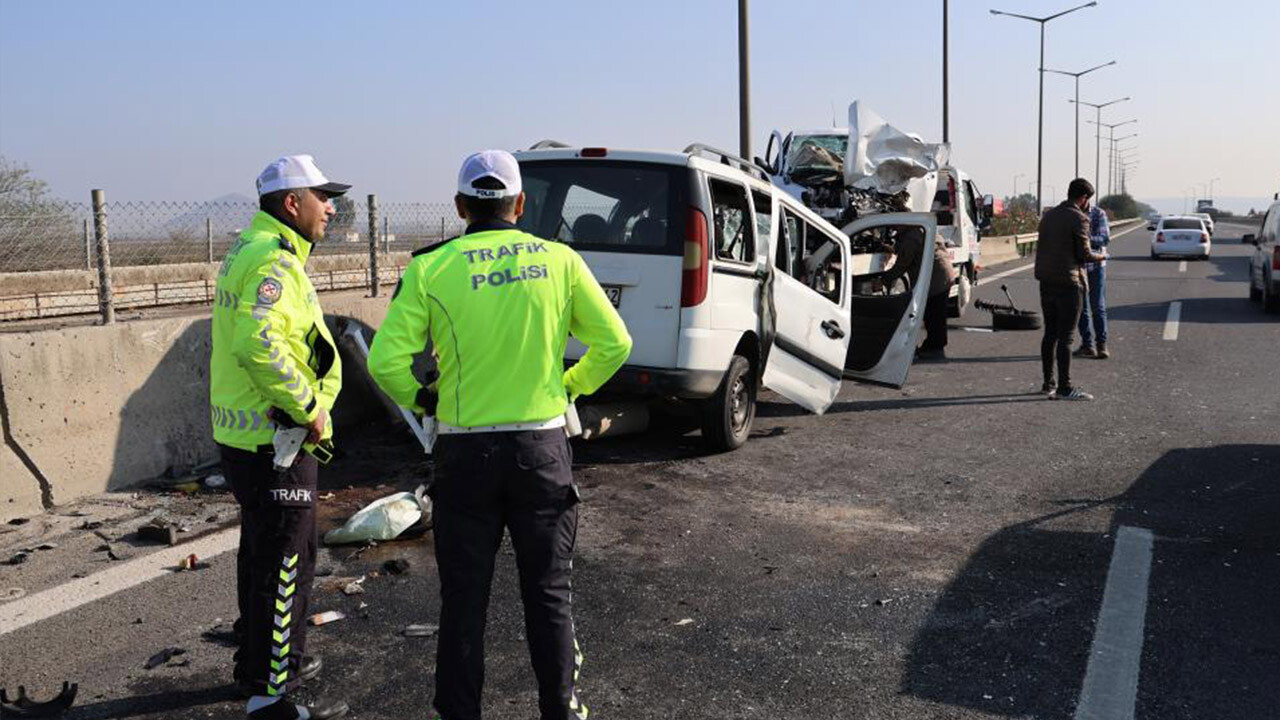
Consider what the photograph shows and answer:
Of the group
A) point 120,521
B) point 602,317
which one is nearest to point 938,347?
point 120,521

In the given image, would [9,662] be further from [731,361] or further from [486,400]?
[731,361]

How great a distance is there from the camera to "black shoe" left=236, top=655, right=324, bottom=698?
3.93m

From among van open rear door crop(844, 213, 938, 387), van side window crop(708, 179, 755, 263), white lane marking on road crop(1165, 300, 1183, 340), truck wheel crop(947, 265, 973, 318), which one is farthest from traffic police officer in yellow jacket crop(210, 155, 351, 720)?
truck wheel crop(947, 265, 973, 318)

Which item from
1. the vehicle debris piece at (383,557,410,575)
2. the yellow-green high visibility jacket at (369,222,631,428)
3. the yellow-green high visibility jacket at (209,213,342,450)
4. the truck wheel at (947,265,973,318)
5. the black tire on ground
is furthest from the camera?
the truck wheel at (947,265,973,318)

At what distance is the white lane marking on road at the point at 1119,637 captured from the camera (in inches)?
151

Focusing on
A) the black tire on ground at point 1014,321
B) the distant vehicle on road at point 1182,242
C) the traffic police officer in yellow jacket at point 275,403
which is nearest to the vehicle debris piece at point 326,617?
the traffic police officer in yellow jacket at point 275,403

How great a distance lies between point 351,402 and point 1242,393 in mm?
7549

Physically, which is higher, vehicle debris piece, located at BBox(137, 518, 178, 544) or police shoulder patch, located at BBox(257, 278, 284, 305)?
police shoulder patch, located at BBox(257, 278, 284, 305)

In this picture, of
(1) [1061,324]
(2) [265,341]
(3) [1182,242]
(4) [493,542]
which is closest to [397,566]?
(2) [265,341]

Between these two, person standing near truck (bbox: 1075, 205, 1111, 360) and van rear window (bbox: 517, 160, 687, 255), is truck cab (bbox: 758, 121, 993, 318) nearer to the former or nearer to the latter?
person standing near truck (bbox: 1075, 205, 1111, 360)

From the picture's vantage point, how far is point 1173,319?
53.9 ft

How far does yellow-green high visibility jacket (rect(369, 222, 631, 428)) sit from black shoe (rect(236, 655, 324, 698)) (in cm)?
125

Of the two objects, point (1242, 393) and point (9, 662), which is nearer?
point (9, 662)

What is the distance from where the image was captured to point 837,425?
8.99 m
